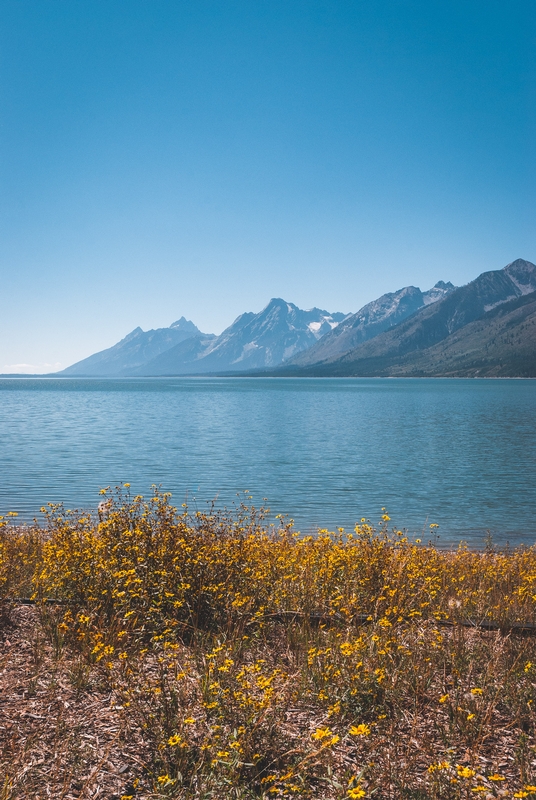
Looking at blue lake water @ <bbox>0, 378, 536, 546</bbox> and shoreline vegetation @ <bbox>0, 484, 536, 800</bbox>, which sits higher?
shoreline vegetation @ <bbox>0, 484, 536, 800</bbox>

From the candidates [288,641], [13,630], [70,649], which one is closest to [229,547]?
[288,641]

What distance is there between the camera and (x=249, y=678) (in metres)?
7.02

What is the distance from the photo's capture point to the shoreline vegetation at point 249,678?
5.16m

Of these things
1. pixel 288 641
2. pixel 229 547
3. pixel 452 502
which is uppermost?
pixel 229 547

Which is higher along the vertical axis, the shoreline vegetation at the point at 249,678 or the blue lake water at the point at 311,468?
the shoreline vegetation at the point at 249,678

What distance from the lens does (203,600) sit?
28.0 feet

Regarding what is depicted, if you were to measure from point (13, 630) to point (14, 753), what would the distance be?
11.2 ft

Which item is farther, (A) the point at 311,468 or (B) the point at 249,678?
(A) the point at 311,468

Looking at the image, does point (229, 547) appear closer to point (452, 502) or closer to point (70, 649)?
point (70, 649)

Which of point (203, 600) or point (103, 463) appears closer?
point (203, 600)

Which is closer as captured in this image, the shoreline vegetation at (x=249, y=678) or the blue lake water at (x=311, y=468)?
the shoreline vegetation at (x=249, y=678)

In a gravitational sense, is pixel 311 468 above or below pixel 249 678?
below

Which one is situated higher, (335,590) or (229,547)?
(229,547)

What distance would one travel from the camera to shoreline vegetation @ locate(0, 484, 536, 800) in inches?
203
